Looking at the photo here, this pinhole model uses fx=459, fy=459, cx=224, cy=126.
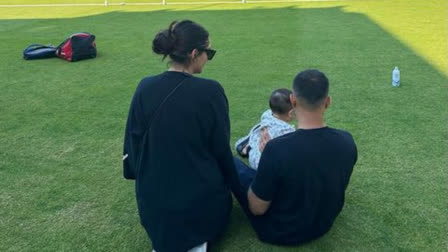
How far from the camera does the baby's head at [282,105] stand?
3.16 metres

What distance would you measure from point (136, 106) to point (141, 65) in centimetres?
429

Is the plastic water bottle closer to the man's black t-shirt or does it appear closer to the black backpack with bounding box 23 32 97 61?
the man's black t-shirt

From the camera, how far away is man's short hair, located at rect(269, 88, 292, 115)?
10.4 ft

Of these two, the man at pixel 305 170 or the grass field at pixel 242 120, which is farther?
the grass field at pixel 242 120

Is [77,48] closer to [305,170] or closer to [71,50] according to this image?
[71,50]

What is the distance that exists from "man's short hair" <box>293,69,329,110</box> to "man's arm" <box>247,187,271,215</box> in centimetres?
57

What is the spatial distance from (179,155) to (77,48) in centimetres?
507

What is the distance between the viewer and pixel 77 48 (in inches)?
267

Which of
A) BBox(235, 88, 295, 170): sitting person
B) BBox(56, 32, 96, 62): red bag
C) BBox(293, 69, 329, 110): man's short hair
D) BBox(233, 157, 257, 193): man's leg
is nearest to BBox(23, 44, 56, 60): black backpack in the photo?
BBox(56, 32, 96, 62): red bag

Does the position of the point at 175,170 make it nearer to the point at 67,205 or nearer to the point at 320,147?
the point at 320,147

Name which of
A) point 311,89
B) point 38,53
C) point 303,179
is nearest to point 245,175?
point 303,179

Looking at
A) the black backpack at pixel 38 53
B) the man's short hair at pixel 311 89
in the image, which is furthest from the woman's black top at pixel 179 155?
the black backpack at pixel 38 53

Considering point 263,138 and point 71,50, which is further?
point 71,50

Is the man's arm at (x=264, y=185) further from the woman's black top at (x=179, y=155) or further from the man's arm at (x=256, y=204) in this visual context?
the woman's black top at (x=179, y=155)
